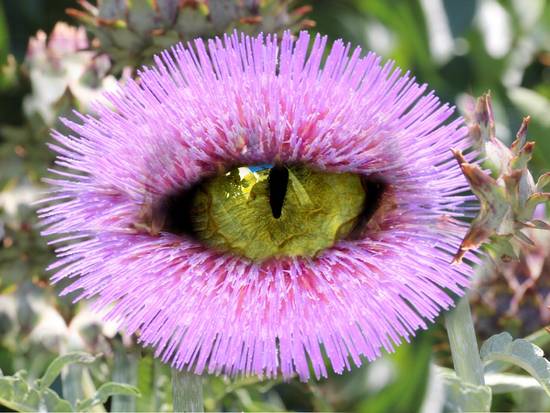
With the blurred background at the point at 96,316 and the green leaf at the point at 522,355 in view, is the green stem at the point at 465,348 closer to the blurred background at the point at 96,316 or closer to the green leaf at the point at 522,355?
the green leaf at the point at 522,355

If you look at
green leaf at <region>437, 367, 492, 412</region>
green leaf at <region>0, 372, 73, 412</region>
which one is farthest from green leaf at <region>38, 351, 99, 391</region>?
green leaf at <region>437, 367, 492, 412</region>

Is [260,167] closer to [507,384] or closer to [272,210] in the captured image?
[272,210]

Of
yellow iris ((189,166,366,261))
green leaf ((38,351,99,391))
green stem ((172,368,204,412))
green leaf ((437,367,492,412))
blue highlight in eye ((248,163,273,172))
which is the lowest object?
green leaf ((437,367,492,412))

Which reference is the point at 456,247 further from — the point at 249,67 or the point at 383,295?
the point at 249,67

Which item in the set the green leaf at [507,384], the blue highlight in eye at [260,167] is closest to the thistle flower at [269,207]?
the blue highlight in eye at [260,167]

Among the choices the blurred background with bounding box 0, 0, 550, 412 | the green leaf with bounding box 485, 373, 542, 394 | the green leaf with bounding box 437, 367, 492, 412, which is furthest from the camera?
the blurred background with bounding box 0, 0, 550, 412

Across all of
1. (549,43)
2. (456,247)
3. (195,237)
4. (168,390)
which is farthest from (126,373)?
(549,43)

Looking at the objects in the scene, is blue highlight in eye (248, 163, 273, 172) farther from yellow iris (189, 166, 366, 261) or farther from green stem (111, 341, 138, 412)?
green stem (111, 341, 138, 412)
